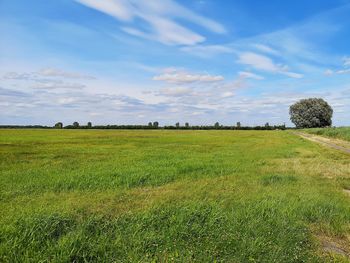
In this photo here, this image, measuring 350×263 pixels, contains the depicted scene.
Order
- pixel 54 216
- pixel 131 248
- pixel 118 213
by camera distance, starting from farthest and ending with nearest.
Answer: pixel 118 213, pixel 54 216, pixel 131 248

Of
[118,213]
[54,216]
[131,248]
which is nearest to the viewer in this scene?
[131,248]

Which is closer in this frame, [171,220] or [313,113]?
[171,220]

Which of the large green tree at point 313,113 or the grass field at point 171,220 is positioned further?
the large green tree at point 313,113

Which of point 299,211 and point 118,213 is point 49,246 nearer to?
point 118,213

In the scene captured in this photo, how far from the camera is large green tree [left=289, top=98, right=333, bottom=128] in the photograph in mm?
118125

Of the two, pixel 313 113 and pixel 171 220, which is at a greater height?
pixel 313 113

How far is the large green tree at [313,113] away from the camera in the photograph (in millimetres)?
118125

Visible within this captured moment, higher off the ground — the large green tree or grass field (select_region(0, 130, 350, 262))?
the large green tree

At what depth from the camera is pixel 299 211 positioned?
7.14m

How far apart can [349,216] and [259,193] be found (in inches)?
90.5

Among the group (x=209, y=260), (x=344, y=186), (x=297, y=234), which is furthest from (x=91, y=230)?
(x=344, y=186)

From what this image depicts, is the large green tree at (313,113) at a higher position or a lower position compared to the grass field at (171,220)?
higher

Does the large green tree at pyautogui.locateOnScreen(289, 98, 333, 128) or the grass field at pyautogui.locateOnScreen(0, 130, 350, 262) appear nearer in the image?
the grass field at pyautogui.locateOnScreen(0, 130, 350, 262)

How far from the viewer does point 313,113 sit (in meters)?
118
